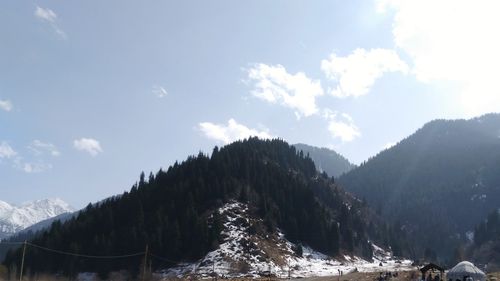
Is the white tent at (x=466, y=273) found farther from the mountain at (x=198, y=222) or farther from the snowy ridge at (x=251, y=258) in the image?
the mountain at (x=198, y=222)

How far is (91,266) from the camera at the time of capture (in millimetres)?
126812

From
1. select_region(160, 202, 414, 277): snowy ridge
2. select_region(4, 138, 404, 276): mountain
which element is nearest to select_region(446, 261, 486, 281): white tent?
select_region(160, 202, 414, 277): snowy ridge

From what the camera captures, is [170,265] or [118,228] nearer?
[170,265]

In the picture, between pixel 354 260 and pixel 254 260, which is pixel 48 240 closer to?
pixel 254 260

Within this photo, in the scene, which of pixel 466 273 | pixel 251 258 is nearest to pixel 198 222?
pixel 251 258

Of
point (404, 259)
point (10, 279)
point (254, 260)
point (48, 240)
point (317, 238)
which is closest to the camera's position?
point (10, 279)

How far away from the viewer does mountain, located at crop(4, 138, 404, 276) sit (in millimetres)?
130125

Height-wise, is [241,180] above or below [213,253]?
above

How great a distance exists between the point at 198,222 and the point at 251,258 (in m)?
19.5

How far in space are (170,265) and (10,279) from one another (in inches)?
1460

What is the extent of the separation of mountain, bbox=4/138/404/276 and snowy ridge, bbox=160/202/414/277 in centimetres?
55

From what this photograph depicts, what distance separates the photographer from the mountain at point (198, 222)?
427ft

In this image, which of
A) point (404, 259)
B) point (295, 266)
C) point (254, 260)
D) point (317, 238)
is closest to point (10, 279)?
point (254, 260)

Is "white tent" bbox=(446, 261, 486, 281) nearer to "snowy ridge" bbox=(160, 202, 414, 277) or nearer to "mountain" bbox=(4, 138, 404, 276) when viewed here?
"snowy ridge" bbox=(160, 202, 414, 277)
